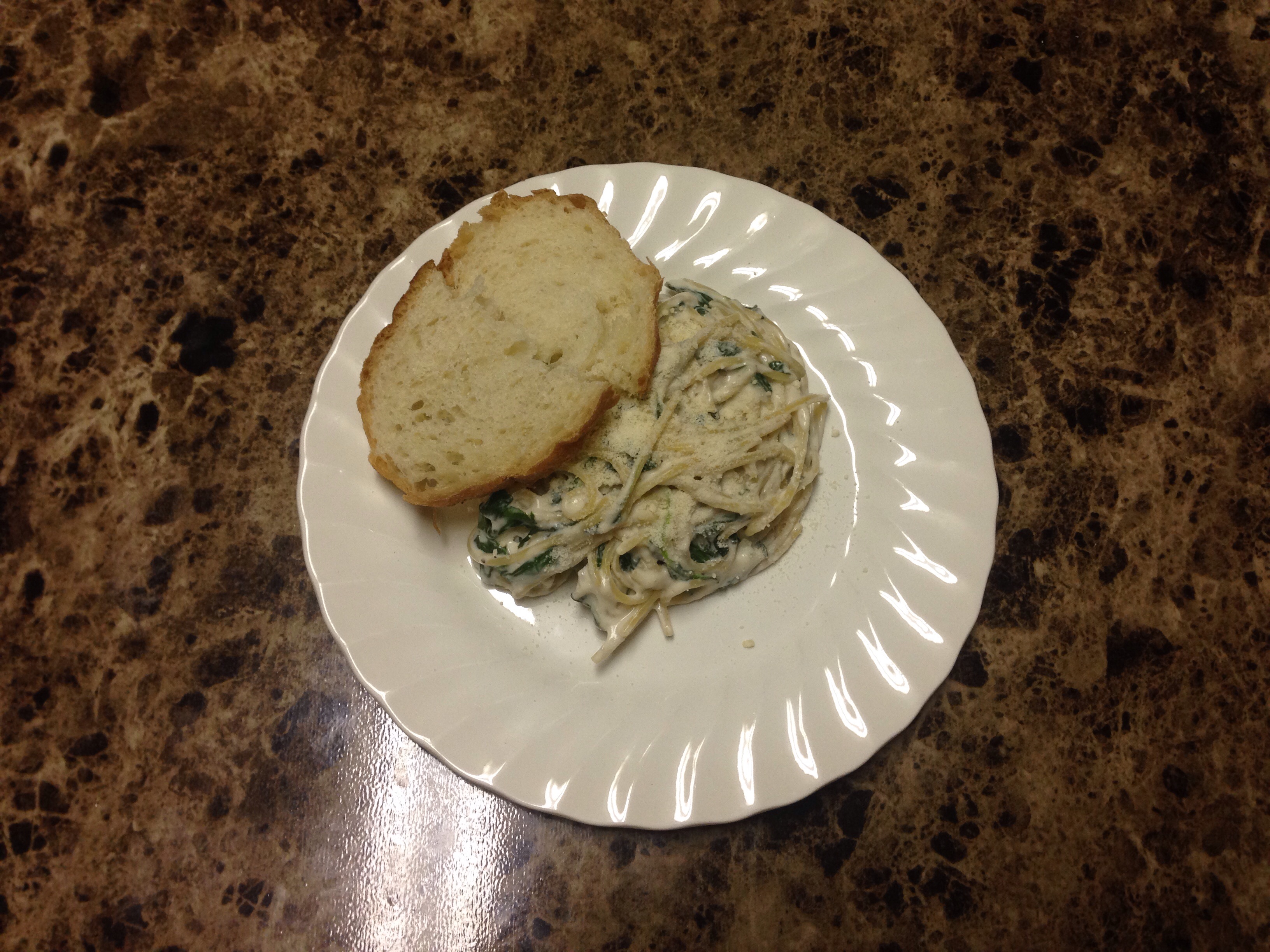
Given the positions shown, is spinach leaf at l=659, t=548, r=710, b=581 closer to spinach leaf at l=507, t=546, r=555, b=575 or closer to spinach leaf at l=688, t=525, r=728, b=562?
spinach leaf at l=688, t=525, r=728, b=562

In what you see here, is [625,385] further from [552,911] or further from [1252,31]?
[1252,31]

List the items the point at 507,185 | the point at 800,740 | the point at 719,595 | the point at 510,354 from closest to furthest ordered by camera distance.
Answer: the point at 800,740 < the point at 510,354 < the point at 719,595 < the point at 507,185

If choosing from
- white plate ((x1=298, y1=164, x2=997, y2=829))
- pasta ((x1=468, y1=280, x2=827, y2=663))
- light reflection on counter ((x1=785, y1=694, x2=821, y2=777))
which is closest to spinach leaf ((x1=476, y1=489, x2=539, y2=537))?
pasta ((x1=468, y1=280, x2=827, y2=663))

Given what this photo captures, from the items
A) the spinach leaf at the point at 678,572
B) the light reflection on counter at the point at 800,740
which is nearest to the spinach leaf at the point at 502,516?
the spinach leaf at the point at 678,572

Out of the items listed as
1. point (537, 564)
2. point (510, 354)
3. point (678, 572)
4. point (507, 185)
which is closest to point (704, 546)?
point (678, 572)

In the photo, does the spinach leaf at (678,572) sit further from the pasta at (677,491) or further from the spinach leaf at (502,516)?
the spinach leaf at (502,516)

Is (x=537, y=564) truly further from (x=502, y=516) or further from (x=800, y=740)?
(x=800, y=740)
